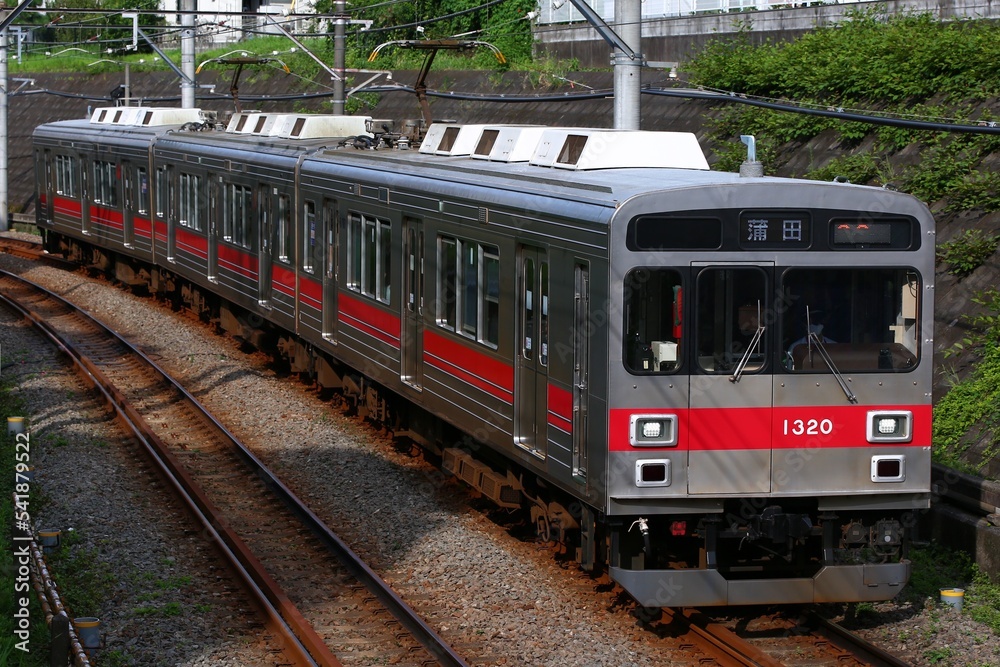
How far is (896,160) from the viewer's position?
1573cm

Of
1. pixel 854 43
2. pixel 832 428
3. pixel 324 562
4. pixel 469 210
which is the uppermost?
pixel 854 43

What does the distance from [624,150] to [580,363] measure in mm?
2253

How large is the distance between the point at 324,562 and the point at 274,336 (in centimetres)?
878

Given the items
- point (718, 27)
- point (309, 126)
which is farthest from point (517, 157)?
point (718, 27)

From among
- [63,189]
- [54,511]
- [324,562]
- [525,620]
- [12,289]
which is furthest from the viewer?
[63,189]

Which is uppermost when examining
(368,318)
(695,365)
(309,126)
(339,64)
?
(339,64)

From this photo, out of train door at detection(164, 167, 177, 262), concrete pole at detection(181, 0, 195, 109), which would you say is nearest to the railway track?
train door at detection(164, 167, 177, 262)

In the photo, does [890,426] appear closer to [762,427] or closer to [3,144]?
[762,427]

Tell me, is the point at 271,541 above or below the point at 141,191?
below

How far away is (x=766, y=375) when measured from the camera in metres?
8.16

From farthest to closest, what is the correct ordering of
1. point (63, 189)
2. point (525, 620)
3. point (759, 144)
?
point (63, 189), point (759, 144), point (525, 620)

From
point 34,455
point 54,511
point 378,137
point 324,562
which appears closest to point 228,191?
point 378,137

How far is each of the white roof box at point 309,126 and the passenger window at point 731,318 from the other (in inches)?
374

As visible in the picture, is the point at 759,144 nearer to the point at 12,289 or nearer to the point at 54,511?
the point at 54,511
